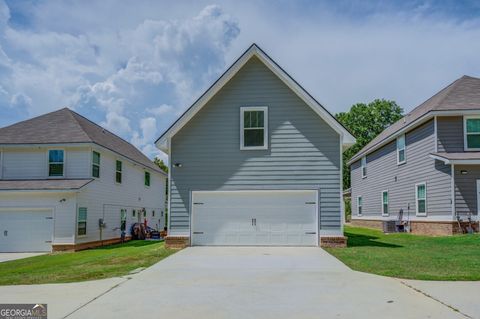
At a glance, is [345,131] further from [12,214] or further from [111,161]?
[12,214]

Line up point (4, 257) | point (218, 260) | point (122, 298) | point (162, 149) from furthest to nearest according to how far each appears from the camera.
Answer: point (4, 257), point (162, 149), point (218, 260), point (122, 298)

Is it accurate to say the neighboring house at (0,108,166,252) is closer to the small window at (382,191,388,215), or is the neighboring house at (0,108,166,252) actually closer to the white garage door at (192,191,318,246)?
the white garage door at (192,191,318,246)

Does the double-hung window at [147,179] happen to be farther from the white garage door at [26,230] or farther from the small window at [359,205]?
the small window at [359,205]

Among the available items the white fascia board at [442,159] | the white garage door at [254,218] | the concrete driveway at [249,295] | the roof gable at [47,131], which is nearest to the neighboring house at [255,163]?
the white garage door at [254,218]

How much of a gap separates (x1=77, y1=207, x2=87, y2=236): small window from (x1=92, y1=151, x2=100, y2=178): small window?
1.90m

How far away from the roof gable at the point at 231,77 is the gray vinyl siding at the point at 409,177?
616 cm

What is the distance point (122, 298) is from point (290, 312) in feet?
9.59

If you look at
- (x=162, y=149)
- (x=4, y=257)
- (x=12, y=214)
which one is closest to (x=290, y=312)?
(x=162, y=149)

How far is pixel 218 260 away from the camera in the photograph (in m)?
11.9

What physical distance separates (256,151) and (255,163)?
439mm

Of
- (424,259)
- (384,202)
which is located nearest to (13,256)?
(424,259)

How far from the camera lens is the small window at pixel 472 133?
19.1 m

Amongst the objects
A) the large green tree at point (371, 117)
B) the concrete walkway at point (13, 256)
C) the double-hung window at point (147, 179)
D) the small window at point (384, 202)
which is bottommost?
the concrete walkway at point (13, 256)

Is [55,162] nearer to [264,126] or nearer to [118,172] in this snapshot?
[118,172]
